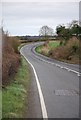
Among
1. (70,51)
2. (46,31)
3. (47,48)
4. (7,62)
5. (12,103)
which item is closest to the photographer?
(12,103)

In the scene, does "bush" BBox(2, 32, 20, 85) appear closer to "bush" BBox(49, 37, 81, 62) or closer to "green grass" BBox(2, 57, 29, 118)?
"green grass" BBox(2, 57, 29, 118)

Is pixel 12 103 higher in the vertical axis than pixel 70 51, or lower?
higher

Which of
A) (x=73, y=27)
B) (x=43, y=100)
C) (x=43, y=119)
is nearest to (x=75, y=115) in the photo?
(x=43, y=119)

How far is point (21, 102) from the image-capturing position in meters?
13.0

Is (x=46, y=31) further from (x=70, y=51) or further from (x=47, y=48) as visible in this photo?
(x=70, y=51)

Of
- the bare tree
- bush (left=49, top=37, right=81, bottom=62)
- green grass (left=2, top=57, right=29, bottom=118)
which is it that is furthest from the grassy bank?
green grass (left=2, top=57, right=29, bottom=118)

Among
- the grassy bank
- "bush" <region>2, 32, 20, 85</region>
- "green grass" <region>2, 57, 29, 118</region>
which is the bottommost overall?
the grassy bank

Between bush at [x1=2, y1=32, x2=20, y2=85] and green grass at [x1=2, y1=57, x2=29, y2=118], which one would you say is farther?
bush at [x1=2, y1=32, x2=20, y2=85]

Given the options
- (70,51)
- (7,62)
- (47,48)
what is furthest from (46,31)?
(7,62)

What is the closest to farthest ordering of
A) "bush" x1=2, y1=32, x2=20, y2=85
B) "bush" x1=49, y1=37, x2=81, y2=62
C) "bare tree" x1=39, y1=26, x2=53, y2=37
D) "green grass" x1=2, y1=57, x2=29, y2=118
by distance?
"green grass" x1=2, y1=57, x2=29, y2=118
"bush" x1=2, y1=32, x2=20, y2=85
"bush" x1=49, y1=37, x2=81, y2=62
"bare tree" x1=39, y1=26, x2=53, y2=37

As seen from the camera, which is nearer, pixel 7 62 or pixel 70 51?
pixel 7 62

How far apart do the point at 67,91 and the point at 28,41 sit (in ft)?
391

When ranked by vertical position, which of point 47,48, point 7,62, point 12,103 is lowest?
point 47,48

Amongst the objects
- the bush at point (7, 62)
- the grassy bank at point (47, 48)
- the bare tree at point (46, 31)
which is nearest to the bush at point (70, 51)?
the grassy bank at point (47, 48)
